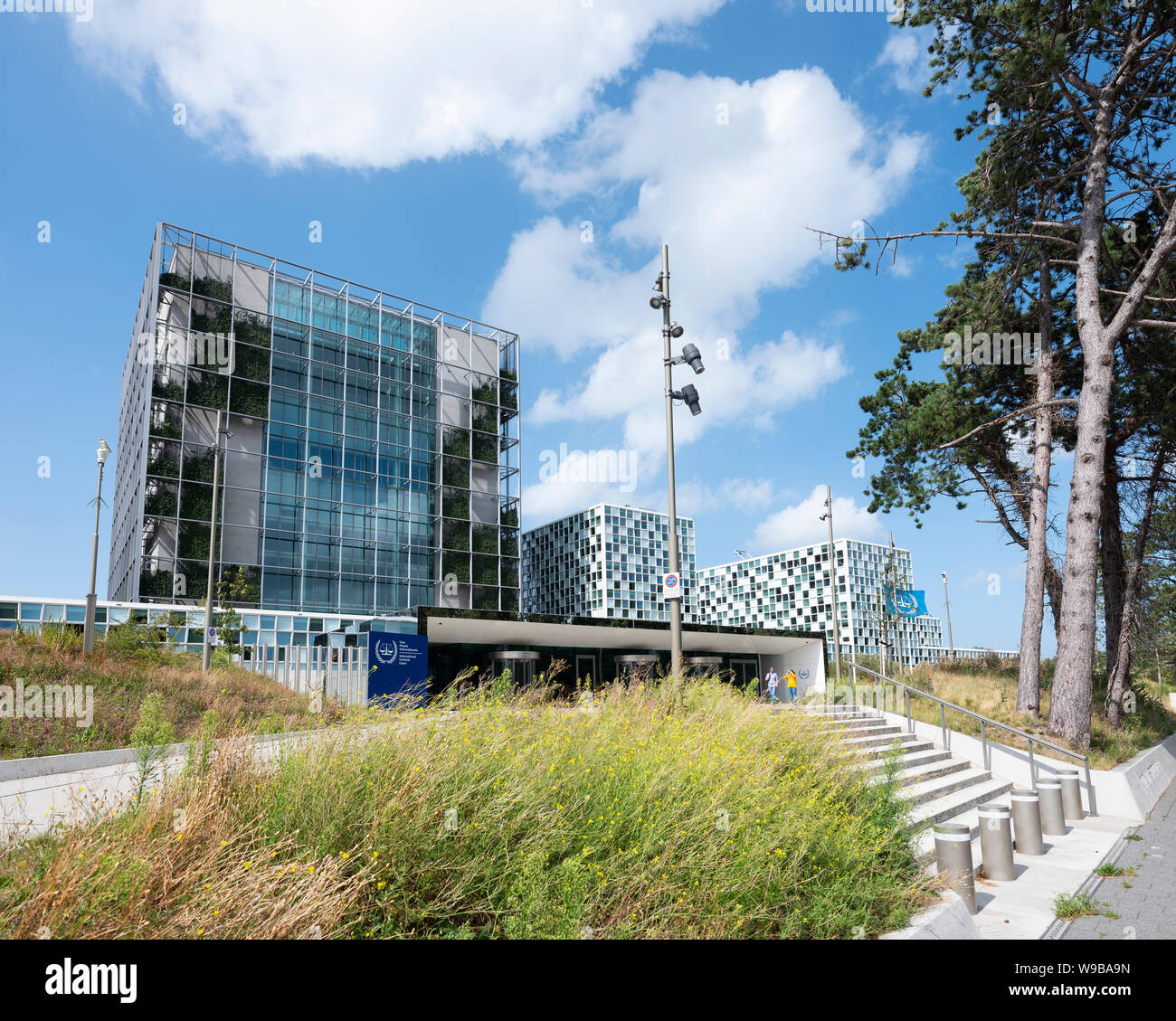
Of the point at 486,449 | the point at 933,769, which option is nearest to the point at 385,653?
the point at 933,769

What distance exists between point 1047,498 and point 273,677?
61.1 feet

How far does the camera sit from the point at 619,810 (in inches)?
208

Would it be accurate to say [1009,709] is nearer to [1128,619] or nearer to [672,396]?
[1128,619]

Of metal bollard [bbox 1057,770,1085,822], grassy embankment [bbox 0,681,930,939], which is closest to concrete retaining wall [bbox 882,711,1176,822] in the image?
metal bollard [bbox 1057,770,1085,822]

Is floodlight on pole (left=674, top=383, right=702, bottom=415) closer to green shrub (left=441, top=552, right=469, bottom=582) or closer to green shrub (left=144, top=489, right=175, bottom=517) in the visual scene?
green shrub (left=144, top=489, right=175, bottom=517)

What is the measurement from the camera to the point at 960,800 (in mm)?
11406

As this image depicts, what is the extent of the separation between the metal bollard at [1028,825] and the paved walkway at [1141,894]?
845 mm

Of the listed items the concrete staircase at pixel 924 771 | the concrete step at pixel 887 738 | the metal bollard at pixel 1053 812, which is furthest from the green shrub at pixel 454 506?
the metal bollard at pixel 1053 812

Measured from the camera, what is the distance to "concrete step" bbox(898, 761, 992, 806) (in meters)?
10.9

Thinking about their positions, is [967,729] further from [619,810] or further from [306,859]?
[306,859]

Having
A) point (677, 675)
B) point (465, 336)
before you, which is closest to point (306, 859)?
point (677, 675)

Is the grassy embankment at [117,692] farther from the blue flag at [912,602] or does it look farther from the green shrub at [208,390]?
the green shrub at [208,390]

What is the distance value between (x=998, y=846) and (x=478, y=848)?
6299 millimetres

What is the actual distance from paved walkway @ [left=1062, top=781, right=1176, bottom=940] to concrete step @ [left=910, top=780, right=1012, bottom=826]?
184 cm
